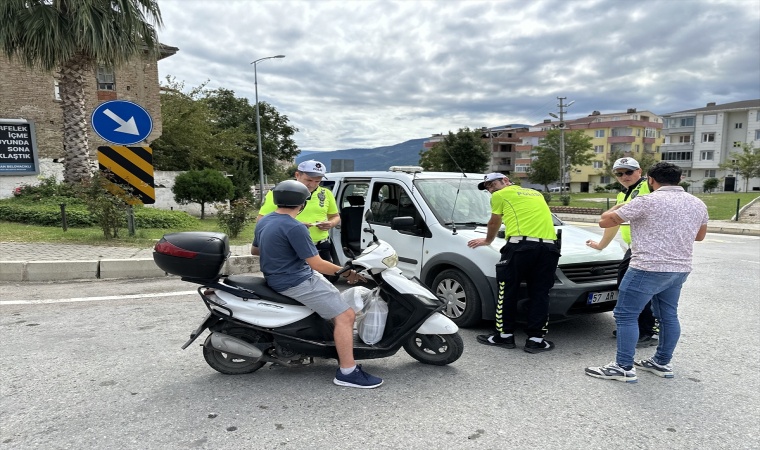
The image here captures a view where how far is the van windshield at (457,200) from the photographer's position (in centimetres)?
528

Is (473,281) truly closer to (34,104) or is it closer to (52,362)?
(52,362)

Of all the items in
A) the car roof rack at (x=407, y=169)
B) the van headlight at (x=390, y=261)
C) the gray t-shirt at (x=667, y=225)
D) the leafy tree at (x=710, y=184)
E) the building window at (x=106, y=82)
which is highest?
the building window at (x=106, y=82)

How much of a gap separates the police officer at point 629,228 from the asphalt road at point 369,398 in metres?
0.30

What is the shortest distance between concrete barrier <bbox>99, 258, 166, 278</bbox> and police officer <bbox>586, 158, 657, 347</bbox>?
20.1 feet

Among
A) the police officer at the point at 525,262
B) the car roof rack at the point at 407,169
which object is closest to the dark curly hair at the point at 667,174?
the police officer at the point at 525,262

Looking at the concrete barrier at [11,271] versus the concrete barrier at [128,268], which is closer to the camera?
the concrete barrier at [11,271]

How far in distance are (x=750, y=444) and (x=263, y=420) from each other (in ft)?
9.34

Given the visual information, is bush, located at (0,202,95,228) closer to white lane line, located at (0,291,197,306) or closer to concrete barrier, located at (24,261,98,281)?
concrete barrier, located at (24,261,98,281)

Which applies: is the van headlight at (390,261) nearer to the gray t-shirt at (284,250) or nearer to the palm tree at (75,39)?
the gray t-shirt at (284,250)

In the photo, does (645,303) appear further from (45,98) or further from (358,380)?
(45,98)

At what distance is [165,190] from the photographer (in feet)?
69.5

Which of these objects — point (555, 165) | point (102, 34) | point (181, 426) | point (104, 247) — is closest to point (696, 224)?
point (181, 426)

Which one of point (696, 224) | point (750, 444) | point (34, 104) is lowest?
point (750, 444)

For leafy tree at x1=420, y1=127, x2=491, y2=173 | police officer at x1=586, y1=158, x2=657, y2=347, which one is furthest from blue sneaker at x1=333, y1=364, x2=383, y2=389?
leafy tree at x1=420, y1=127, x2=491, y2=173
